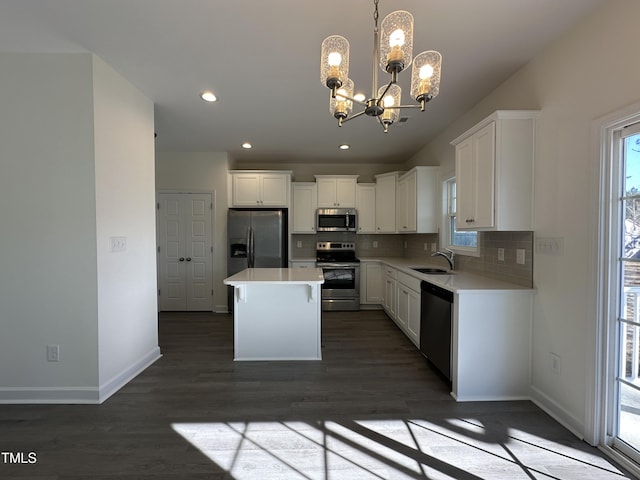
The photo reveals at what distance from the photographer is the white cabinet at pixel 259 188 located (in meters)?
4.89

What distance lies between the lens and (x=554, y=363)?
82.4 inches

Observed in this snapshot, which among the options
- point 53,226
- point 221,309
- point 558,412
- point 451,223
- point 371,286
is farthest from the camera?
point 371,286

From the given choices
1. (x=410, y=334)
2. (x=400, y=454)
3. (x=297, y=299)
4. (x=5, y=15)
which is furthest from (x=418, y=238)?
(x=5, y=15)

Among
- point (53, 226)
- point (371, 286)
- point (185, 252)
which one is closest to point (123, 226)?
point (53, 226)

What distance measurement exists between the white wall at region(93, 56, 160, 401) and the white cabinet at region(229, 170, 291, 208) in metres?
1.93

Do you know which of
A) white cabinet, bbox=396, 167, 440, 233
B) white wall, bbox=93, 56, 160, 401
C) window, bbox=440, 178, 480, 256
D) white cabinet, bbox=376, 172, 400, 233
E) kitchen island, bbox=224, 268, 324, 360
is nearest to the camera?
white wall, bbox=93, 56, 160, 401

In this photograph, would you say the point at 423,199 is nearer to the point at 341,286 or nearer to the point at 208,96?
the point at 341,286

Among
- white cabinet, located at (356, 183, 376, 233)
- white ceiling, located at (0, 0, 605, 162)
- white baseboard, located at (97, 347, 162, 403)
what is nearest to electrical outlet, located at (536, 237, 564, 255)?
white ceiling, located at (0, 0, 605, 162)

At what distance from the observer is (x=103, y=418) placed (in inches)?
81.4

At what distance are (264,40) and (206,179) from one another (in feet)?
10.4

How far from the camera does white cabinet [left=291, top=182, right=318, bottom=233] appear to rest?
17.1 ft

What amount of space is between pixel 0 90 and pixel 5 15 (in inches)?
24.5

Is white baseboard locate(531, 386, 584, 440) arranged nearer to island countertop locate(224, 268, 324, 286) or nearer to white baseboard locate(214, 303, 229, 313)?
island countertop locate(224, 268, 324, 286)

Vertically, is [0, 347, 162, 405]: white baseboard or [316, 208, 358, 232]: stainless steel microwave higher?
[316, 208, 358, 232]: stainless steel microwave
